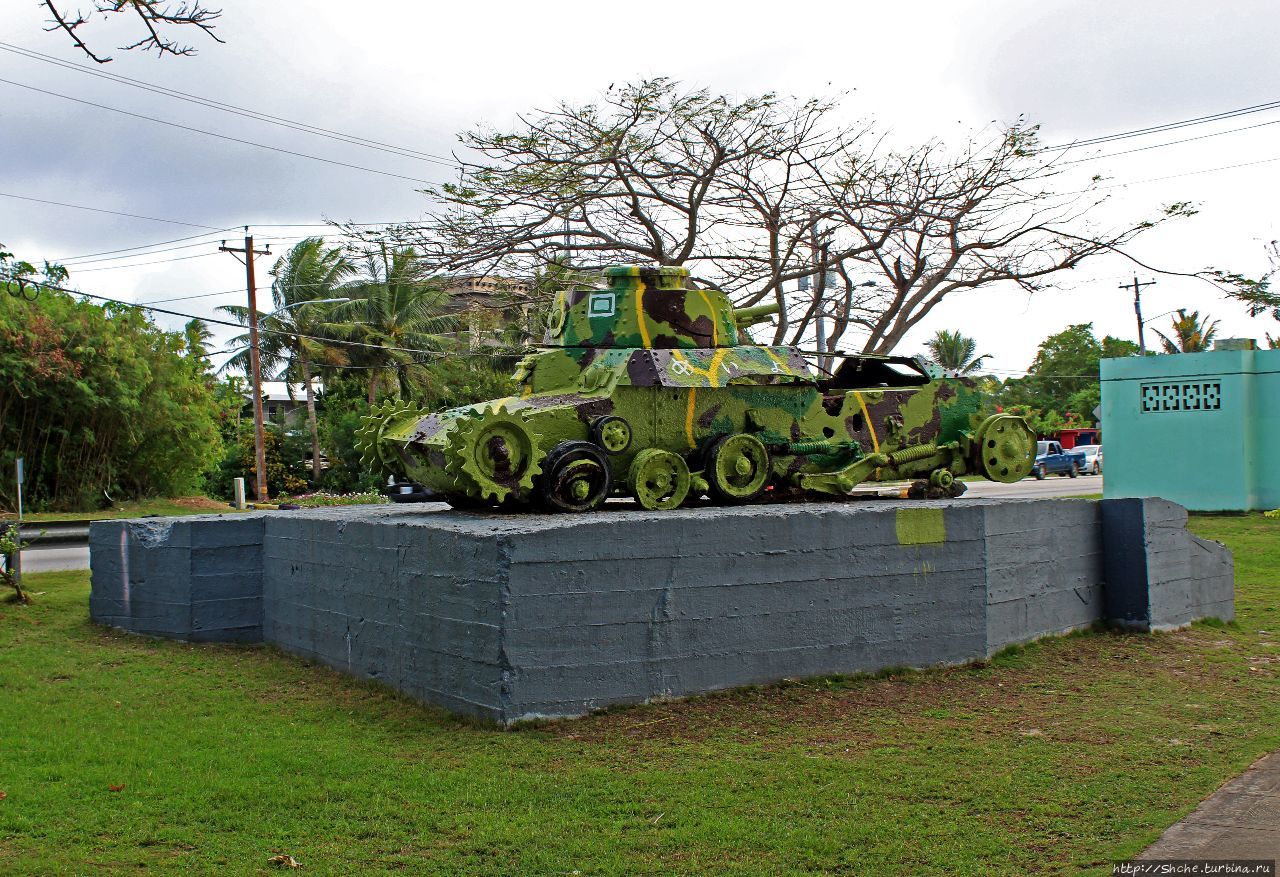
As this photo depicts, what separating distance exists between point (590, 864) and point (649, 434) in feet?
Answer: 15.7

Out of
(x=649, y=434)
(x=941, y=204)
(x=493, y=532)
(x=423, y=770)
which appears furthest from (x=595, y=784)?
(x=941, y=204)

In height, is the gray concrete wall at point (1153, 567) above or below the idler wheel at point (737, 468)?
below

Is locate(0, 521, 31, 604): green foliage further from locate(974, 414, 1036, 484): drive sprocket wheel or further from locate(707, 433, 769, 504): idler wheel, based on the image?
locate(974, 414, 1036, 484): drive sprocket wheel

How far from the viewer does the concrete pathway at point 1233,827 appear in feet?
16.9

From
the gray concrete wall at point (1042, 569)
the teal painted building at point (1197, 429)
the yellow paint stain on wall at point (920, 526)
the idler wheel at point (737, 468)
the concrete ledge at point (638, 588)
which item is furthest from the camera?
the teal painted building at point (1197, 429)

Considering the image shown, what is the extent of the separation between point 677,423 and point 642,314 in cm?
120

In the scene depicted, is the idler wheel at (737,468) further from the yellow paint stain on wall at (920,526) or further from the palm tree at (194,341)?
the palm tree at (194,341)

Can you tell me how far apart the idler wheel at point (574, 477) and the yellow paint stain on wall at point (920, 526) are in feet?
7.51

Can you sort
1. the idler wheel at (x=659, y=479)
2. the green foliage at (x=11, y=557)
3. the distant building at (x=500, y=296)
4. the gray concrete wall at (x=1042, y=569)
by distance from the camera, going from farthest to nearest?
the distant building at (x=500, y=296)
the green foliage at (x=11, y=557)
the gray concrete wall at (x=1042, y=569)
the idler wheel at (x=659, y=479)

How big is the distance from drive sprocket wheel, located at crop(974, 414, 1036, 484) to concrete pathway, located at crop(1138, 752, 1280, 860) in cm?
495

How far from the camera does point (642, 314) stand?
1034cm

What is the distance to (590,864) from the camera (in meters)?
5.13

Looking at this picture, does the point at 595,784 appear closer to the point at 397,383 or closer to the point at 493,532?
the point at 493,532

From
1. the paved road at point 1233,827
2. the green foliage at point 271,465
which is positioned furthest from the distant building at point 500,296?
the green foliage at point 271,465
